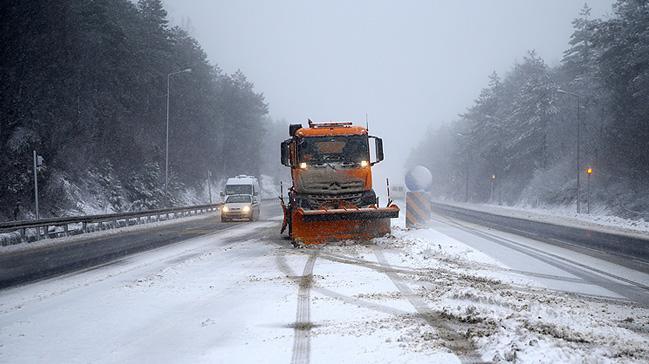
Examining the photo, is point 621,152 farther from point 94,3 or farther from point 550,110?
point 94,3

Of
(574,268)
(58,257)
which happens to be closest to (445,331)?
(574,268)

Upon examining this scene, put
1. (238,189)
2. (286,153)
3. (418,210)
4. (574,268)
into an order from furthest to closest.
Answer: (238,189)
(418,210)
(286,153)
(574,268)

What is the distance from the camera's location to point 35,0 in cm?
2236

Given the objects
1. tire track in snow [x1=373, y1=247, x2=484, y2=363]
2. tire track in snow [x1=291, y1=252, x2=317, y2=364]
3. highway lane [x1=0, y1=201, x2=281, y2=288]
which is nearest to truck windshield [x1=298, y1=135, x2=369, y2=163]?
highway lane [x1=0, y1=201, x2=281, y2=288]

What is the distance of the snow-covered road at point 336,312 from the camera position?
4234 millimetres

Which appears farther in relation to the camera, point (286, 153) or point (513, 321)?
point (286, 153)

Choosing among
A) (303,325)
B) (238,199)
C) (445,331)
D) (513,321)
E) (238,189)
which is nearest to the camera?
(445,331)

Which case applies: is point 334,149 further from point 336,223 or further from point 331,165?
point 336,223

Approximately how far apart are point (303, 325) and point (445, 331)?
1.53 m

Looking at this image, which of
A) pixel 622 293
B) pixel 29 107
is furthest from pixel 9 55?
pixel 622 293

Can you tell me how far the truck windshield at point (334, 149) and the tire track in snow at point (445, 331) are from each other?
22.9 ft

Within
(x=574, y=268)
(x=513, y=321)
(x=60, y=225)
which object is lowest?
(x=574, y=268)

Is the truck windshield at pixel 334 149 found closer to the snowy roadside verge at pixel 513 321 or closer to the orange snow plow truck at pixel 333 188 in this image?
the orange snow plow truck at pixel 333 188

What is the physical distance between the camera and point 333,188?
13.5 metres
